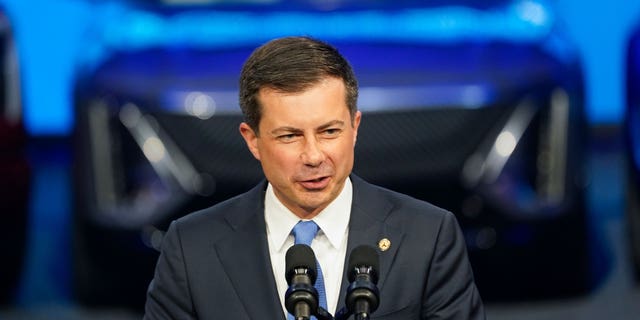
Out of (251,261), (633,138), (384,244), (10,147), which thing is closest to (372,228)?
(384,244)

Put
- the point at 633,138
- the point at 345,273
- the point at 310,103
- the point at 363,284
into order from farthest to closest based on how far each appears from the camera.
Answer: the point at 633,138 < the point at 345,273 < the point at 310,103 < the point at 363,284

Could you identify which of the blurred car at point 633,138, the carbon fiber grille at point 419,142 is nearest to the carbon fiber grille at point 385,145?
the carbon fiber grille at point 419,142

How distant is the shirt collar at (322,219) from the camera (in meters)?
3.78

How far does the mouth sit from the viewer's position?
144 inches

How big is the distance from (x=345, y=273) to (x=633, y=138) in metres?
3.35

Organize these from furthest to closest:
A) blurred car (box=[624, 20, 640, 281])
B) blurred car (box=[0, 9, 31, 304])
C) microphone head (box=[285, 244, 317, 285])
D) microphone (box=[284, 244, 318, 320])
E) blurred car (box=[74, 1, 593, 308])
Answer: blurred car (box=[0, 9, 31, 304]) → blurred car (box=[624, 20, 640, 281]) → blurred car (box=[74, 1, 593, 308]) → microphone head (box=[285, 244, 317, 285]) → microphone (box=[284, 244, 318, 320])

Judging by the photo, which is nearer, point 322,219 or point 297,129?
point 297,129

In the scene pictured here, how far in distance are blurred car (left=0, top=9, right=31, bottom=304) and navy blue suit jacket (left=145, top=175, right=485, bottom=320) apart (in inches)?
132

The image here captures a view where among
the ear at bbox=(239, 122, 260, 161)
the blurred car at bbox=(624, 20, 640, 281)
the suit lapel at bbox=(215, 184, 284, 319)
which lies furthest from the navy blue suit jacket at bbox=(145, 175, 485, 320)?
the blurred car at bbox=(624, 20, 640, 281)

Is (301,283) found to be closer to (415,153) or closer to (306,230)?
(306,230)

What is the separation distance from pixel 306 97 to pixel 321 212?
1.08 ft

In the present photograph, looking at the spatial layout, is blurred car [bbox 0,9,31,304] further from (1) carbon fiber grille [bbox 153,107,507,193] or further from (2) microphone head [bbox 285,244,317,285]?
(2) microphone head [bbox 285,244,317,285]

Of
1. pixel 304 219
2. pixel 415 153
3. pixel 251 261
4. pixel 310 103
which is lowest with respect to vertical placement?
pixel 251 261

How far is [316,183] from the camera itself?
12.0ft
